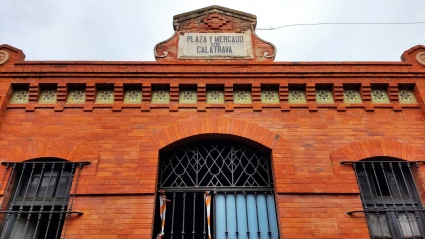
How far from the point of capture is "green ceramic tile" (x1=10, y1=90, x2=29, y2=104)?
5706 millimetres

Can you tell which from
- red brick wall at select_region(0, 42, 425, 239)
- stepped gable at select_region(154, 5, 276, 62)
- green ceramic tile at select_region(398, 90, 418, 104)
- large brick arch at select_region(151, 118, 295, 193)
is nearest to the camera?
red brick wall at select_region(0, 42, 425, 239)

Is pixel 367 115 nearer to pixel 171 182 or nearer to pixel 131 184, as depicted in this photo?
pixel 171 182

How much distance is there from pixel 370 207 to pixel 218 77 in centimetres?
345

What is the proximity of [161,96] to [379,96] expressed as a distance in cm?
424

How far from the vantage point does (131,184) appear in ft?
15.8

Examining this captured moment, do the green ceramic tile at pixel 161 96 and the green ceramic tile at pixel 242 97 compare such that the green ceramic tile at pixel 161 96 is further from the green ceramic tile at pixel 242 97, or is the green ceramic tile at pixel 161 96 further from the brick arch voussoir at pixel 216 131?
the green ceramic tile at pixel 242 97

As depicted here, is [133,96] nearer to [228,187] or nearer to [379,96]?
[228,187]

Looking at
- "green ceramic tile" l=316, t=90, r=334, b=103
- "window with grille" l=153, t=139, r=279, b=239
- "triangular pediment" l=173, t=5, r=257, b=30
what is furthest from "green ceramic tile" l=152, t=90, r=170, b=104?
"green ceramic tile" l=316, t=90, r=334, b=103

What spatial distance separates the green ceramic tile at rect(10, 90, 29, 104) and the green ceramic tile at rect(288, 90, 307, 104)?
505 cm

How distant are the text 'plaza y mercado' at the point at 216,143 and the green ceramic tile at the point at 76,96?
27mm

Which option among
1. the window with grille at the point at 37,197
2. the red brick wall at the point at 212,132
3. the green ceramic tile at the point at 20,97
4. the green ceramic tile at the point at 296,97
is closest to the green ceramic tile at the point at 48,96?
the red brick wall at the point at 212,132

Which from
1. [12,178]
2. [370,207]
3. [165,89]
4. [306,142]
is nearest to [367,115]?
[306,142]

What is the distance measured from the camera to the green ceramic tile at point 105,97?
5.73 metres

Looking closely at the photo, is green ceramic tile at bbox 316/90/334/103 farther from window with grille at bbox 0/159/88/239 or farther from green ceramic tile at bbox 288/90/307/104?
window with grille at bbox 0/159/88/239
